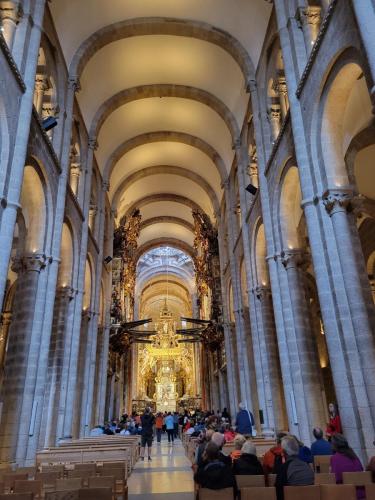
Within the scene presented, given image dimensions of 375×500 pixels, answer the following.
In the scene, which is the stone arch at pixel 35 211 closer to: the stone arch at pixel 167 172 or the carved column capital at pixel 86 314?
the carved column capital at pixel 86 314

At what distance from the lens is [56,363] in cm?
1389

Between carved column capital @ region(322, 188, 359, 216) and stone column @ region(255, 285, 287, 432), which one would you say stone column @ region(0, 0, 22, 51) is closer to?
carved column capital @ region(322, 188, 359, 216)

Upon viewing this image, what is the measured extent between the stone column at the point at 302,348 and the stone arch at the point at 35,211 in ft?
23.1

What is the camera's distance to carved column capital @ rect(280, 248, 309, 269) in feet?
38.1

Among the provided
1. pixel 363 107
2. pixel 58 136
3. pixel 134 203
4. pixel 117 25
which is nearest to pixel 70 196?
pixel 58 136

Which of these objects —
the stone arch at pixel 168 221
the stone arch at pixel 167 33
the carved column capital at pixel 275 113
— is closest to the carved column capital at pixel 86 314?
the stone arch at pixel 167 33

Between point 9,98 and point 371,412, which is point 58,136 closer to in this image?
point 9,98

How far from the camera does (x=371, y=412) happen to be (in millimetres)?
6859

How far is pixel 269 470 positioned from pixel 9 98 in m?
8.72

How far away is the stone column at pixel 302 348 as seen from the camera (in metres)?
9.99

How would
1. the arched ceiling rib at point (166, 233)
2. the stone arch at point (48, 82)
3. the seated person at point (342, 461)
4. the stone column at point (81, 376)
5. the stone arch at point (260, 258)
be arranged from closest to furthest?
the seated person at point (342, 461) → the stone arch at point (48, 82) → the stone arch at point (260, 258) → the stone column at point (81, 376) → the arched ceiling rib at point (166, 233)

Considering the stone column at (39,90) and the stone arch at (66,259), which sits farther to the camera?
the stone arch at (66,259)

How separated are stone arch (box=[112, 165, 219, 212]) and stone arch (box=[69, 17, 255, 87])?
1029 centimetres

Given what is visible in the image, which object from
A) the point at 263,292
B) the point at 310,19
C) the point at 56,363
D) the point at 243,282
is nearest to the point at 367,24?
the point at 310,19
